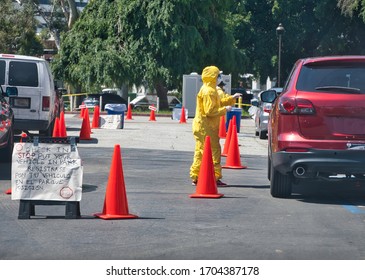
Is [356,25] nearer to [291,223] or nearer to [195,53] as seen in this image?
[195,53]

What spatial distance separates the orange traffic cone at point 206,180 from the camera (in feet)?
43.1

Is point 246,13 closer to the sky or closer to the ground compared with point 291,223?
closer to the sky

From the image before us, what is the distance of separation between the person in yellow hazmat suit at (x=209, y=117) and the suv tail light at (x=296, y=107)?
1.94 metres

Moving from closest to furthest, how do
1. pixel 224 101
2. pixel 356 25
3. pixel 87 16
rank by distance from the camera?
1. pixel 224 101
2. pixel 87 16
3. pixel 356 25

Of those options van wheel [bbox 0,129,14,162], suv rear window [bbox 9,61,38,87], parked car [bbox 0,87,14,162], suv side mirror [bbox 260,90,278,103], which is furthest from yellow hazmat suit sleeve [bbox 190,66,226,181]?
suv rear window [bbox 9,61,38,87]

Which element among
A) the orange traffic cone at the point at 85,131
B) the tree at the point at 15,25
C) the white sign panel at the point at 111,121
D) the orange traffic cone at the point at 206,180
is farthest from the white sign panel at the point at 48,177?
the tree at the point at 15,25

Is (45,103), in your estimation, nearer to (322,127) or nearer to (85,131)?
(85,131)

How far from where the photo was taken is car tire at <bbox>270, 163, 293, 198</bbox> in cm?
1299

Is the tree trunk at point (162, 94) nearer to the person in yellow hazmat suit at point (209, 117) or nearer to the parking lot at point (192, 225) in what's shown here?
the parking lot at point (192, 225)

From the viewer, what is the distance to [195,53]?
→ 50281 mm

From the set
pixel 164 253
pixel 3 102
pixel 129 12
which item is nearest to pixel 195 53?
pixel 129 12

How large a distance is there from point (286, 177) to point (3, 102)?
593cm

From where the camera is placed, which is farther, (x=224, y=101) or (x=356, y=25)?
(x=356, y=25)
